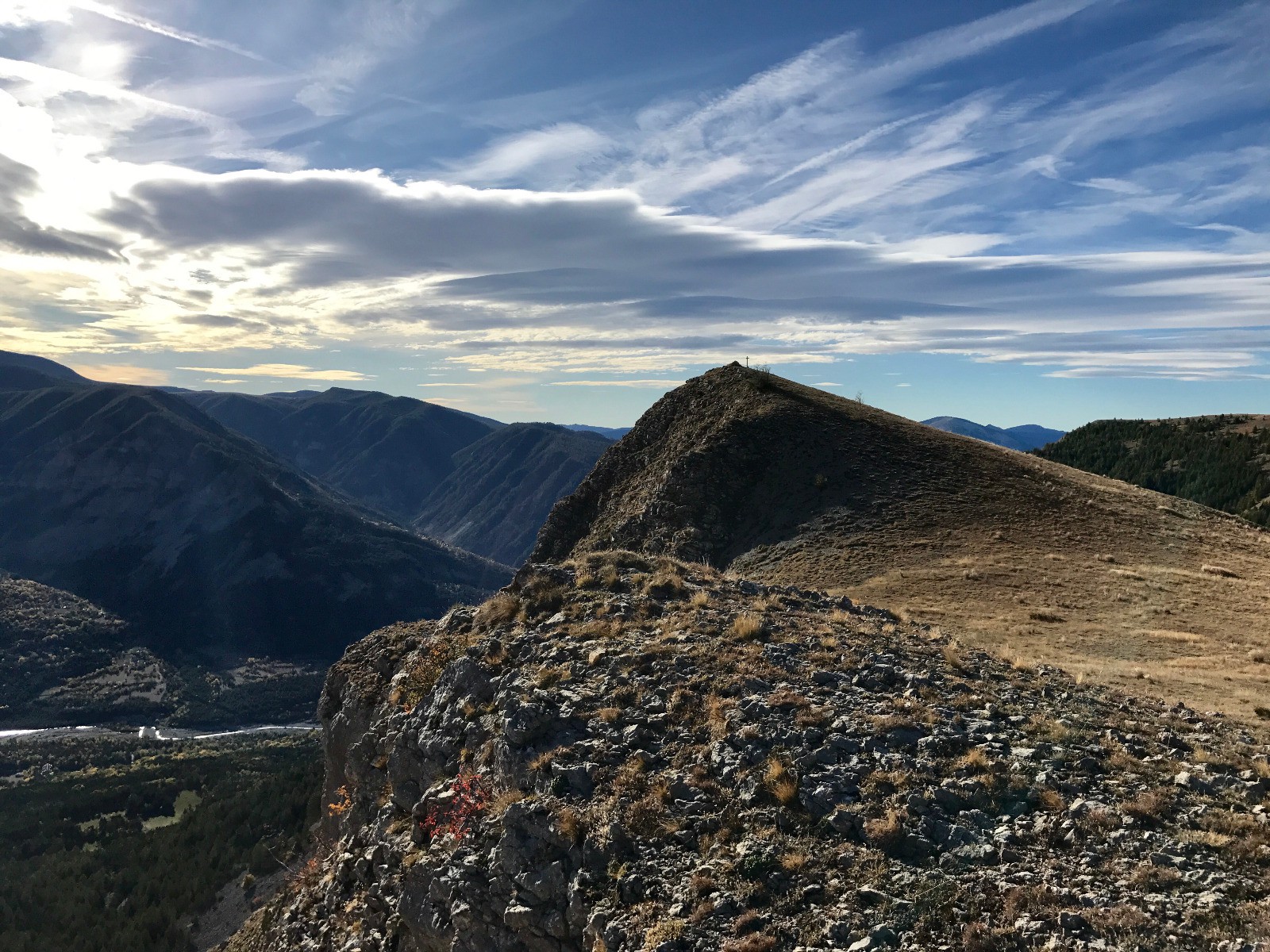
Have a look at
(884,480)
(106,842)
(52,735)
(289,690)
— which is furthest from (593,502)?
(289,690)

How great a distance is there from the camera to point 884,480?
42125 mm

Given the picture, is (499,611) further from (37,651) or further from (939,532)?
(37,651)

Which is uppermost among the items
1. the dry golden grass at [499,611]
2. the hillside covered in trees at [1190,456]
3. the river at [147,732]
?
the hillside covered in trees at [1190,456]

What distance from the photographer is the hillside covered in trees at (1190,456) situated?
5600 centimetres

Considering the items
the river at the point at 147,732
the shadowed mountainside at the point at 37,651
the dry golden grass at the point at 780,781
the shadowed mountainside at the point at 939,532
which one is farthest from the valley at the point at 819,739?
the shadowed mountainside at the point at 37,651

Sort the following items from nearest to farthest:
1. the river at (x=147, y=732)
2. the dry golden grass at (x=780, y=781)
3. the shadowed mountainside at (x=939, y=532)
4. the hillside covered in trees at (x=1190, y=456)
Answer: the dry golden grass at (x=780, y=781) < the shadowed mountainside at (x=939, y=532) < the hillside covered in trees at (x=1190, y=456) < the river at (x=147, y=732)

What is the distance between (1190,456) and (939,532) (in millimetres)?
47739

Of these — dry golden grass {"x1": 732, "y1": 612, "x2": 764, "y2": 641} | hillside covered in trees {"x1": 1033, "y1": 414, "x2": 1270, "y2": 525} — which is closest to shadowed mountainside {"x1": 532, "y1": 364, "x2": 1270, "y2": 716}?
dry golden grass {"x1": 732, "y1": 612, "x2": 764, "y2": 641}

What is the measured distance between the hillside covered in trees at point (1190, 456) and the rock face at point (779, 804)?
171 ft

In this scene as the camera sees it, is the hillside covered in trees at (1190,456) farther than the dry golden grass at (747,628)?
Yes

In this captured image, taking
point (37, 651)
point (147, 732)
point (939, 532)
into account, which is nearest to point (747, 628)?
point (939, 532)

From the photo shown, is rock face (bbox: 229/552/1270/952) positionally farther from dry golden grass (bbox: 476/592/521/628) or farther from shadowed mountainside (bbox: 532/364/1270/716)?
shadowed mountainside (bbox: 532/364/1270/716)

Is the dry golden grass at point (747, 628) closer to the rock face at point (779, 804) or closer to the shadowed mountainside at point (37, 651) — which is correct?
the rock face at point (779, 804)

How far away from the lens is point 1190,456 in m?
66.4
